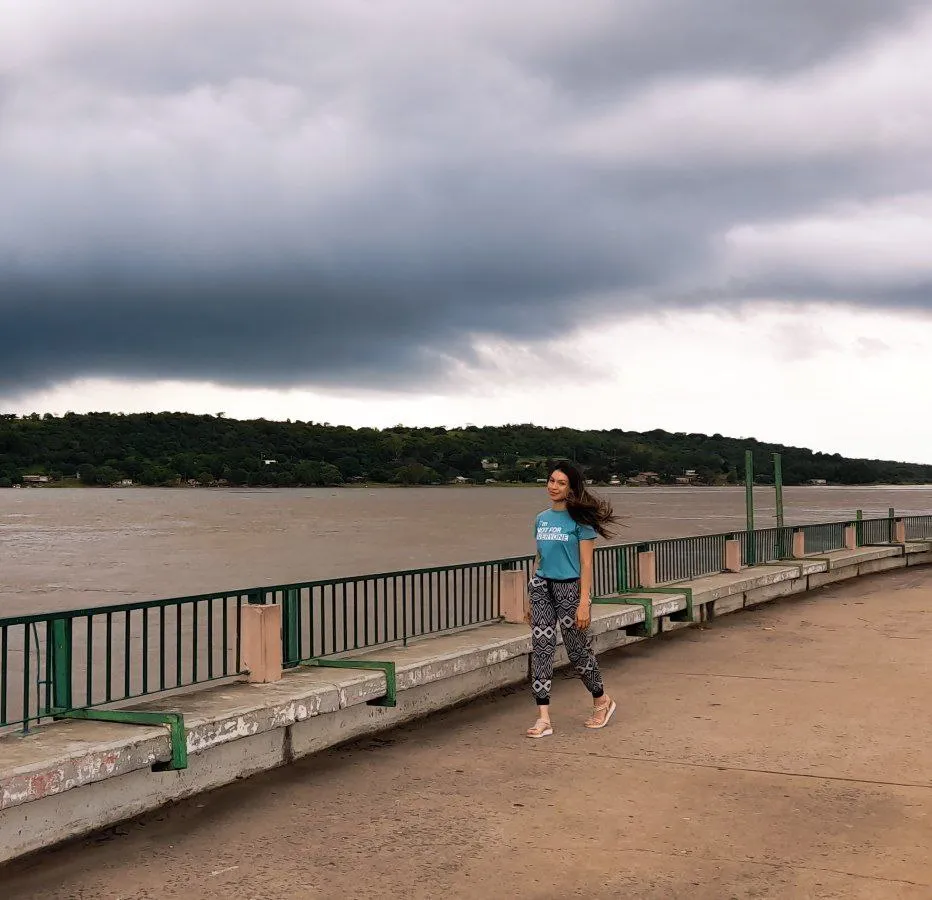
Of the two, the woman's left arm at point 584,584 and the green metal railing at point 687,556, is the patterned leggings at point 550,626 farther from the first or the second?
the green metal railing at point 687,556

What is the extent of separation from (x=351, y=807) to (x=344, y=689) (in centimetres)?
126

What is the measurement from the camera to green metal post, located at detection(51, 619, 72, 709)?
611cm

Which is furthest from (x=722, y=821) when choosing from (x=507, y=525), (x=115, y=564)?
(x=507, y=525)

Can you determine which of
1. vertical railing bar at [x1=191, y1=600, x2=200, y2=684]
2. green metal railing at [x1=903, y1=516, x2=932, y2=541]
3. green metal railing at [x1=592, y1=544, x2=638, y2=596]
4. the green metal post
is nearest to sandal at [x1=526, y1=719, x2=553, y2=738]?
vertical railing bar at [x1=191, y1=600, x2=200, y2=684]

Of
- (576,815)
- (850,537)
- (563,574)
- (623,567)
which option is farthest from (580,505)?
(850,537)

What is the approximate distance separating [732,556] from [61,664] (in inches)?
519

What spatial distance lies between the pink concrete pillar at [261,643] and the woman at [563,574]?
1.85 metres

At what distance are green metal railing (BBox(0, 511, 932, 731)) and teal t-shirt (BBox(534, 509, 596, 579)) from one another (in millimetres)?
1452

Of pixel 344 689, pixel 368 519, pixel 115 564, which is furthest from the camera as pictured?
pixel 368 519

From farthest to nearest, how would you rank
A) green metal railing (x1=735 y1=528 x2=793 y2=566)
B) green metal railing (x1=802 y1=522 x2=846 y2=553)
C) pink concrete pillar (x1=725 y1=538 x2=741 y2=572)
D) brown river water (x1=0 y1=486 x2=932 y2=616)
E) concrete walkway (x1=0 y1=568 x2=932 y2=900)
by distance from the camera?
brown river water (x1=0 y1=486 x2=932 y2=616) < green metal railing (x1=802 y1=522 x2=846 y2=553) < green metal railing (x1=735 y1=528 x2=793 y2=566) < pink concrete pillar (x1=725 y1=538 x2=741 y2=572) < concrete walkway (x1=0 y1=568 x2=932 y2=900)

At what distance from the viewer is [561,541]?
720cm

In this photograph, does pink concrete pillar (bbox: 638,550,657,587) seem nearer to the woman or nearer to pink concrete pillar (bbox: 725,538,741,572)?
pink concrete pillar (bbox: 725,538,741,572)

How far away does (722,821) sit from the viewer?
5441 mm

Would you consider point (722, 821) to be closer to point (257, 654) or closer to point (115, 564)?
point (257, 654)
